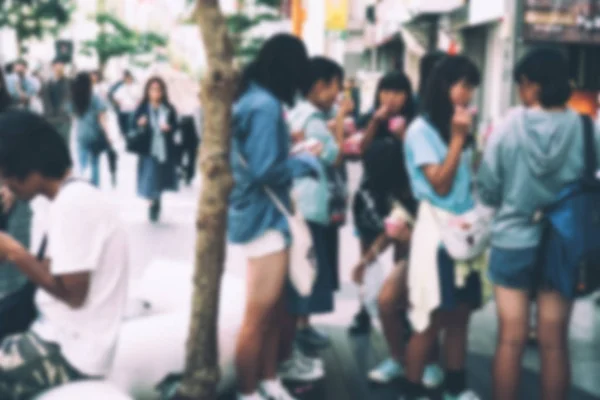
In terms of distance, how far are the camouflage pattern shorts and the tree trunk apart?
461 millimetres

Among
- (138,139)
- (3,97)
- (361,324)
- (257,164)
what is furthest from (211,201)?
(138,139)

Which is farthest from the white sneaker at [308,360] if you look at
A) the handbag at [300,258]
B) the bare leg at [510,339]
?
the bare leg at [510,339]

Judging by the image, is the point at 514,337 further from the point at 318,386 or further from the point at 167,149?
the point at 167,149

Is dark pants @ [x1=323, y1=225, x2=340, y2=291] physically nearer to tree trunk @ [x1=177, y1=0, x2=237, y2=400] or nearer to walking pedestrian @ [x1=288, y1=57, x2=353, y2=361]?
walking pedestrian @ [x1=288, y1=57, x2=353, y2=361]

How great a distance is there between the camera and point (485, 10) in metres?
16.8

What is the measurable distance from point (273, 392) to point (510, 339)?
1.29 m

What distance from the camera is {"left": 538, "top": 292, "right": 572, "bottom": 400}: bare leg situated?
398cm

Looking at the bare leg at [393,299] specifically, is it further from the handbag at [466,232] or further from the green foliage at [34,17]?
the green foliage at [34,17]

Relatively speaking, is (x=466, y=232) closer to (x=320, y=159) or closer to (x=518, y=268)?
(x=518, y=268)

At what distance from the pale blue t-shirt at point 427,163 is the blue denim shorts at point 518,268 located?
37 centimetres

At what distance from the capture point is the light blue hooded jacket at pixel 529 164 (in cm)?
388

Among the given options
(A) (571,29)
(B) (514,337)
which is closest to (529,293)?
(B) (514,337)

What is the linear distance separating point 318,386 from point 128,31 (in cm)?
5019

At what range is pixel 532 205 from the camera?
3947 millimetres
